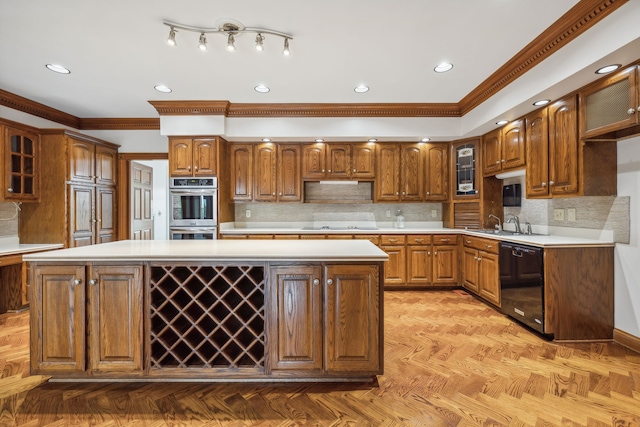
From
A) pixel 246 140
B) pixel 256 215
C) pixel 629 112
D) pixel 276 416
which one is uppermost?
pixel 246 140

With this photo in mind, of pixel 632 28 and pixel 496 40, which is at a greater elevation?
pixel 496 40

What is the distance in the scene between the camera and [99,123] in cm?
477

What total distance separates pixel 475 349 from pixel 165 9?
372cm

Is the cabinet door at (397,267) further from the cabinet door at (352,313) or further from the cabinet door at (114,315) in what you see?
the cabinet door at (114,315)

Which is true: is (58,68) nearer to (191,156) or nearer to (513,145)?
(191,156)

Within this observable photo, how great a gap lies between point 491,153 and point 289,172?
289cm

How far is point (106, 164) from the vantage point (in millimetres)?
4574

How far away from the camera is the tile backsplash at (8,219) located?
366cm

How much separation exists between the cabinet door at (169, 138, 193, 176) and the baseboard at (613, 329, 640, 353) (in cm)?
511

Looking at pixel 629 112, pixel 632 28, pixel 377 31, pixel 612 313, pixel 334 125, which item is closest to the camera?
pixel 632 28

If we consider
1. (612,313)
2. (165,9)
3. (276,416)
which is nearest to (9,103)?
(165,9)

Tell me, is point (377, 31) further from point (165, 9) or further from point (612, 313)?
point (612, 313)

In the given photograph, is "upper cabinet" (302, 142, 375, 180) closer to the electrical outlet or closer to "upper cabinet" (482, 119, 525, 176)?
"upper cabinet" (482, 119, 525, 176)

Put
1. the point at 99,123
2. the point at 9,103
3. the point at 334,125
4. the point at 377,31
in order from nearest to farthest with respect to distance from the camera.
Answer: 1. the point at 377,31
2. the point at 9,103
3. the point at 334,125
4. the point at 99,123
